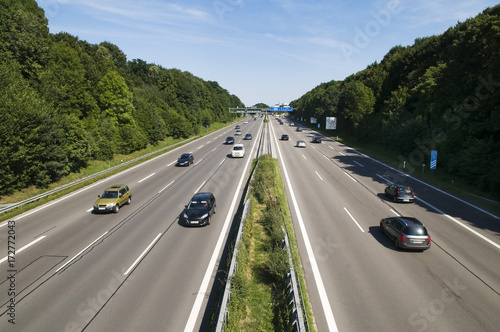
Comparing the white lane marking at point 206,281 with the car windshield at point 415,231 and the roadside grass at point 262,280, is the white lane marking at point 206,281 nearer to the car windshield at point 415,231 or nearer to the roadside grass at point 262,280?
the roadside grass at point 262,280

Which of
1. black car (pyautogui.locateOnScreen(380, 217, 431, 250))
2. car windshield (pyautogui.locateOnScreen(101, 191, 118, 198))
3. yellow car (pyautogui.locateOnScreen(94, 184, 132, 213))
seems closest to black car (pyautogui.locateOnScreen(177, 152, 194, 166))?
yellow car (pyautogui.locateOnScreen(94, 184, 132, 213))

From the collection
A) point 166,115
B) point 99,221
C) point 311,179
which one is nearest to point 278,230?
point 99,221

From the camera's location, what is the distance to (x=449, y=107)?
3809 centimetres

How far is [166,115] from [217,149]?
19.2 m

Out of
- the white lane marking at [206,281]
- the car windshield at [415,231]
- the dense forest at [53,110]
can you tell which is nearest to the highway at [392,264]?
the car windshield at [415,231]

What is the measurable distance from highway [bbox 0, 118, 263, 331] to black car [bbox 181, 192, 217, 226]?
494mm

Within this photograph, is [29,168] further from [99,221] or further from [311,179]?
[311,179]

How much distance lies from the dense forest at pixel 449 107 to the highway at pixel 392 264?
5776 mm

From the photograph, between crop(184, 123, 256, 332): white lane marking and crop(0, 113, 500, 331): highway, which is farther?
crop(0, 113, 500, 331): highway

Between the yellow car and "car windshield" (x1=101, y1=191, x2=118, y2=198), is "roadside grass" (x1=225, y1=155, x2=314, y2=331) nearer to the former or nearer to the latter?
the yellow car

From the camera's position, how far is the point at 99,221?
2005 centimetres

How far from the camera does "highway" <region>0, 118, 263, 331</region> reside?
1042 cm

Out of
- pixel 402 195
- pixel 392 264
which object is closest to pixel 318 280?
pixel 392 264

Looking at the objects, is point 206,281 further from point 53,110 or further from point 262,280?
point 53,110
